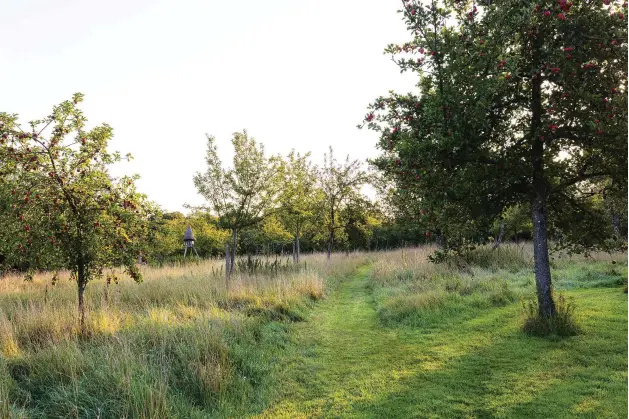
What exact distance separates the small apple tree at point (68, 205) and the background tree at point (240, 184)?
6490 mm

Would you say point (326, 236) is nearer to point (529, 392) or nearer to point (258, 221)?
point (258, 221)

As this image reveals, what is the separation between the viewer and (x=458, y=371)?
563 cm

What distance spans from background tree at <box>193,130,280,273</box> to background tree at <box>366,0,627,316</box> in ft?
24.7

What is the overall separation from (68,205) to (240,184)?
7177 millimetres

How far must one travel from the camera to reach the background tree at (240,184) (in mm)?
13766

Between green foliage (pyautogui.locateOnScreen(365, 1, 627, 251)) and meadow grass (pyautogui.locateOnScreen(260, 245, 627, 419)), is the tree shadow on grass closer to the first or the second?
meadow grass (pyautogui.locateOnScreen(260, 245, 627, 419))

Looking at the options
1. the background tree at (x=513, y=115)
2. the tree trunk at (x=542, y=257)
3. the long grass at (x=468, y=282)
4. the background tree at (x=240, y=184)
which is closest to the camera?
the background tree at (x=513, y=115)

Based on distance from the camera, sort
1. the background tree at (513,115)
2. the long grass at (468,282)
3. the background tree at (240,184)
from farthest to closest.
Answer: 1. the background tree at (240,184)
2. the long grass at (468,282)
3. the background tree at (513,115)

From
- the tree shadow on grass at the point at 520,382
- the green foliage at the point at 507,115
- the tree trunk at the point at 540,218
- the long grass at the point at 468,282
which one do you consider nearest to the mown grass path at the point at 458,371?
the tree shadow on grass at the point at 520,382

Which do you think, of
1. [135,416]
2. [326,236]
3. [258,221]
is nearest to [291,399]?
[135,416]

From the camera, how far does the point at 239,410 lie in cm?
469

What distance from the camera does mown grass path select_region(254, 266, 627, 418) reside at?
452 centimetres

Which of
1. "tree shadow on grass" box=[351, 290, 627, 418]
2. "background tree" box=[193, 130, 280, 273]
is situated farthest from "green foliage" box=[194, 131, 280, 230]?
"tree shadow on grass" box=[351, 290, 627, 418]

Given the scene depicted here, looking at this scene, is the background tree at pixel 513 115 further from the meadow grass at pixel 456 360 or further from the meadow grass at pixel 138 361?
the meadow grass at pixel 138 361
